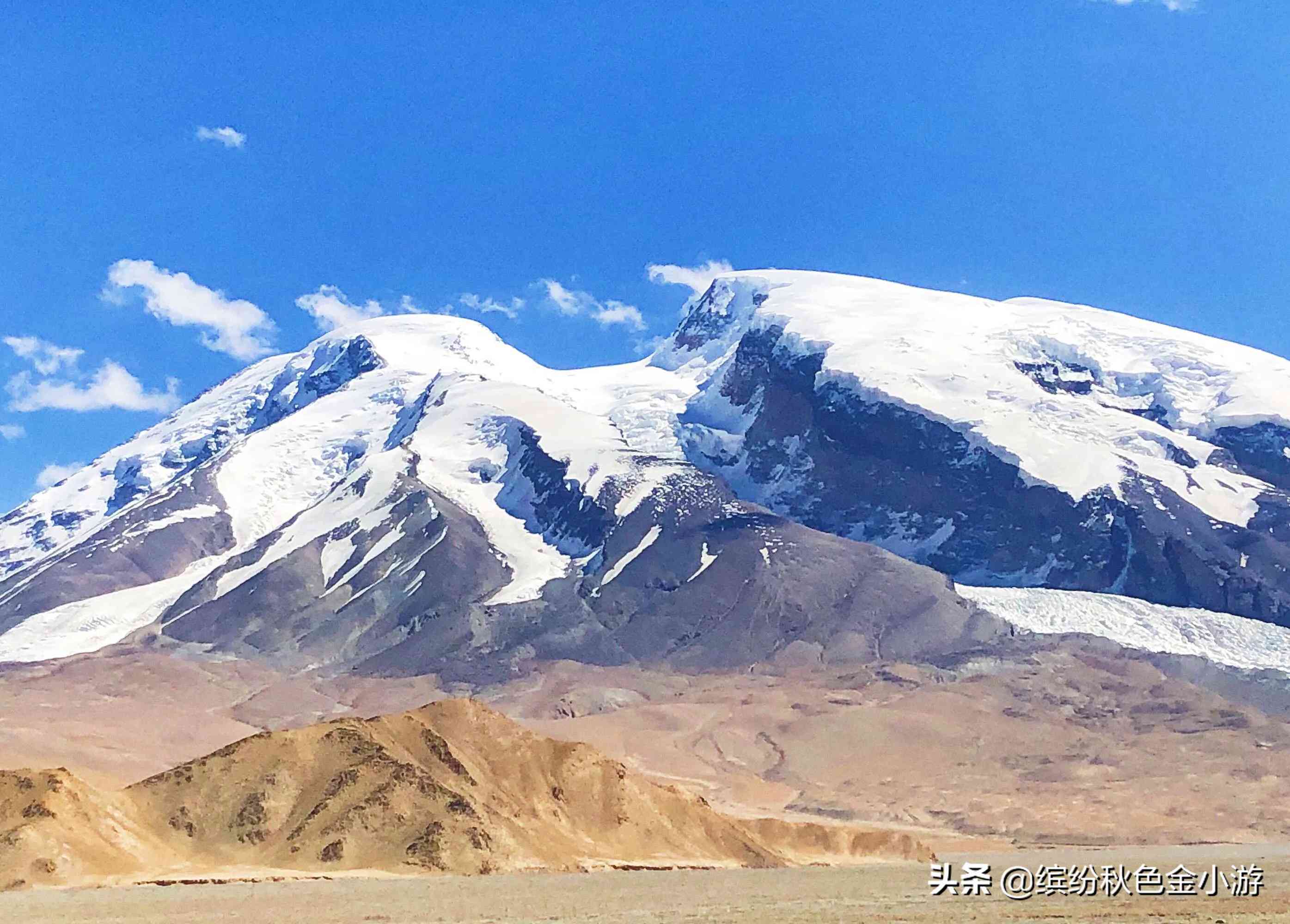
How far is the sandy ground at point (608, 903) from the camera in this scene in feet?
212

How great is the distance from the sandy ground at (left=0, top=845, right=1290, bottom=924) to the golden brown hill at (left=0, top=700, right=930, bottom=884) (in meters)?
4.71

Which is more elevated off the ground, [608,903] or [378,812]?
[378,812]

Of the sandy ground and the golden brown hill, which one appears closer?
the sandy ground

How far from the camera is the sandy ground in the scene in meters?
64.6

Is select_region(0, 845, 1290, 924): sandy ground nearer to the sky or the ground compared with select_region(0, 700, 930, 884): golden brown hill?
nearer to the ground

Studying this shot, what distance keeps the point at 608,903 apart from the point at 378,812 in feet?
83.6

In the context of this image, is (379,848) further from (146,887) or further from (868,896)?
(868,896)

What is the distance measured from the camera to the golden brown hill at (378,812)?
88250mm

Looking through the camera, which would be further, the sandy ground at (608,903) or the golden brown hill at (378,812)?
the golden brown hill at (378,812)

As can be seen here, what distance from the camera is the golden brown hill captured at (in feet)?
290

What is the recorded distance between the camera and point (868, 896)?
7769 centimetres

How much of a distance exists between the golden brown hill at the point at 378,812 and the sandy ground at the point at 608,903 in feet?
15.5

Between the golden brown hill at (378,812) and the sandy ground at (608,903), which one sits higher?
the golden brown hill at (378,812)

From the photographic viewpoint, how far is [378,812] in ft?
308
